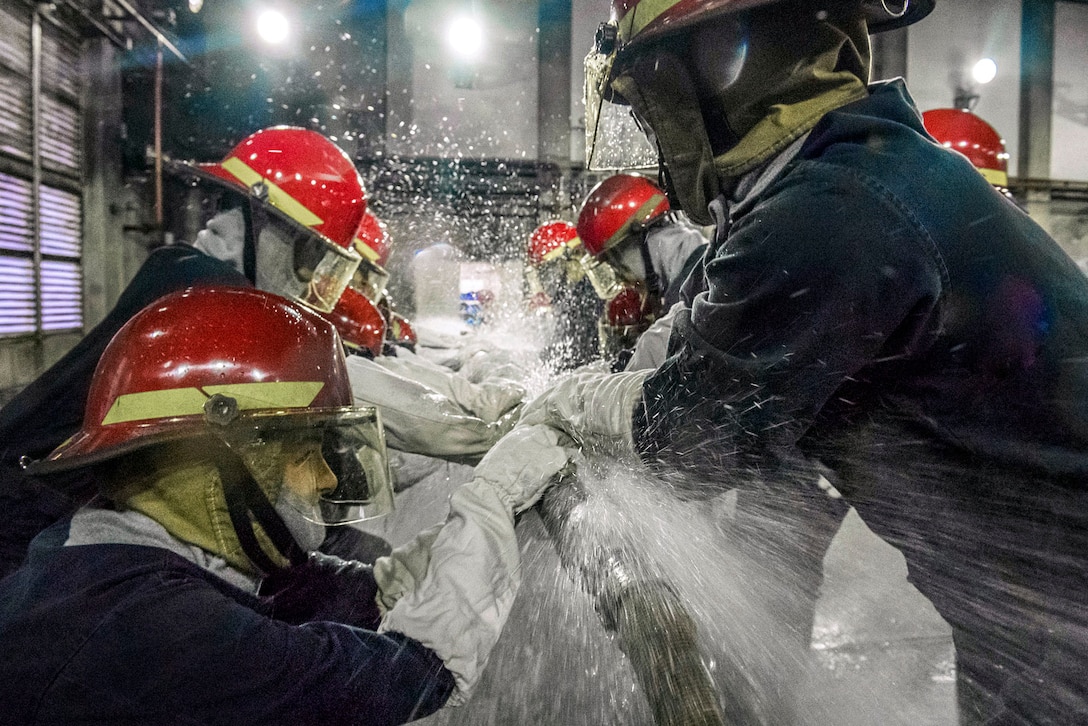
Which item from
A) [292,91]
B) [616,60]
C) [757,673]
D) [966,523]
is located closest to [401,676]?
[966,523]

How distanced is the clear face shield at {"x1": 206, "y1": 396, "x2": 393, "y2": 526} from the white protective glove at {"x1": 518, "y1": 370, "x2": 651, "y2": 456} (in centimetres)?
50

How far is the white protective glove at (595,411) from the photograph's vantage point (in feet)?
5.67

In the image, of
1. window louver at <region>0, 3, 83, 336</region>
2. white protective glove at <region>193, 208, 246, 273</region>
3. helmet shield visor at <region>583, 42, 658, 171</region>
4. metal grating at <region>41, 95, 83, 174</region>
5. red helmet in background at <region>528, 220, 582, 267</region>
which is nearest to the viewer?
helmet shield visor at <region>583, 42, 658, 171</region>

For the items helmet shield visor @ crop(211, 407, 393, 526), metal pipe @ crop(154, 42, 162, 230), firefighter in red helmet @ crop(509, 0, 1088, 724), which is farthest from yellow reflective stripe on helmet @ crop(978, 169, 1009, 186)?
metal pipe @ crop(154, 42, 162, 230)

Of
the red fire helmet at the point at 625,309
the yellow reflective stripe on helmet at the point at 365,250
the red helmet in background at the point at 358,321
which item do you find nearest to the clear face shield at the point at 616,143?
the red helmet in background at the point at 358,321

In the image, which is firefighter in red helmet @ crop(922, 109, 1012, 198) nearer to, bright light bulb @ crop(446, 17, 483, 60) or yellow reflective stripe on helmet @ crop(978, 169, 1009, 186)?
yellow reflective stripe on helmet @ crop(978, 169, 1009, 186)

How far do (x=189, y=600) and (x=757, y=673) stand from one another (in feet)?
7.81

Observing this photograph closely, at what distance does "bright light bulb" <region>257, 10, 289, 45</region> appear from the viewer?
9688 mm

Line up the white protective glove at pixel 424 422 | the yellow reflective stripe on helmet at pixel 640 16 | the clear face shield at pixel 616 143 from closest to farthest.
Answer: the yellow reflective stripe on helmet at pixel 640 16 < the clear face shield at pixel 616 143 < the white protective glove at pixel 424 422

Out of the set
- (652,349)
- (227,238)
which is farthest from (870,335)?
(227,238)

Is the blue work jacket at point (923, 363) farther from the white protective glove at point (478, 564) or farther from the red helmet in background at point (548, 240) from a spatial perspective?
the red helmet in background at point (548, 240)

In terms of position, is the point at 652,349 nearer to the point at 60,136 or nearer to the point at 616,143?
the point at 616,143

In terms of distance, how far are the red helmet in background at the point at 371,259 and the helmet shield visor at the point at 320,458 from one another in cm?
292

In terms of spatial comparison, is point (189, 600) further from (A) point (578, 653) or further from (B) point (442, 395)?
(B) point (442, 395)
